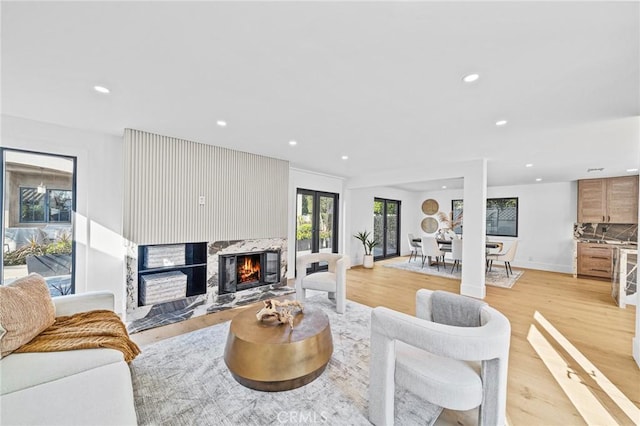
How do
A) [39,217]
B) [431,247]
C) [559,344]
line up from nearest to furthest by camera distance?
[559,344] < [39,217] < [431,247]

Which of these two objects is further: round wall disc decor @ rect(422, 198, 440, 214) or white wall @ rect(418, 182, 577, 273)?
round wall disc decor @ rect(422, 198, 440, 214)

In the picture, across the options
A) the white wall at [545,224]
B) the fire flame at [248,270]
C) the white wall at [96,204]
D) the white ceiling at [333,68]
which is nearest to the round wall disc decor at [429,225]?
the white wall at [545,224]

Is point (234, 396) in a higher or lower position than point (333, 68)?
lower

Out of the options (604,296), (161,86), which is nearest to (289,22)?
(161,86)

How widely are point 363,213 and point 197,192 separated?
472 centimetres

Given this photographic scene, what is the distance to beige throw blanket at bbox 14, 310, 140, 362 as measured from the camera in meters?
1.58

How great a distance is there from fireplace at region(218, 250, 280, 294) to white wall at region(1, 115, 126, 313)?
1323mm

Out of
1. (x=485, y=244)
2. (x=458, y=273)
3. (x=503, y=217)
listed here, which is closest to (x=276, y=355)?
(x=485, y=244)

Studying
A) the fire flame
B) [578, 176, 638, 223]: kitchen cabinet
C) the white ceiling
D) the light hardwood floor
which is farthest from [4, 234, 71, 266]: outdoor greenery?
[578, 176, 638, 223]: kitchen cabinet

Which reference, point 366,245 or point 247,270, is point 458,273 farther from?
point 247,270

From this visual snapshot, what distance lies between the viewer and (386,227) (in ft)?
27.5

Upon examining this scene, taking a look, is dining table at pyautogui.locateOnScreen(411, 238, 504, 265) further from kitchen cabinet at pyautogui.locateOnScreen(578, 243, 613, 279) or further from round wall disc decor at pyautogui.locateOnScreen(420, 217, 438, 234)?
kitchen cabinet at pyautogui.locateOnScreen(578, 243, 613, 279)

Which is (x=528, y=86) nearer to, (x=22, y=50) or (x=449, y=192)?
(x=22, y=50)

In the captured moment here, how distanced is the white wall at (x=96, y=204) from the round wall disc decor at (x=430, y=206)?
342 inches
